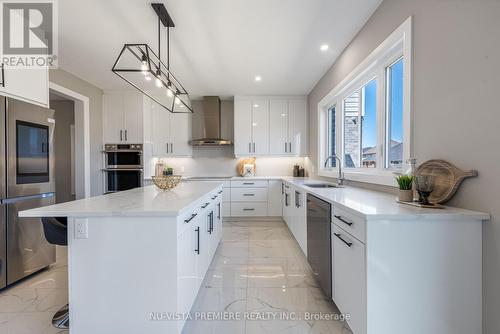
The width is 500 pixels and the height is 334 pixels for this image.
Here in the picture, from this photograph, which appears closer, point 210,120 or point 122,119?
point 122,119

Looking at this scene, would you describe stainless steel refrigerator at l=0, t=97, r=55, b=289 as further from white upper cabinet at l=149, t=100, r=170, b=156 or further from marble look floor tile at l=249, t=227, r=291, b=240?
marble look floor tile at l=249, t=227, r=291, b=240

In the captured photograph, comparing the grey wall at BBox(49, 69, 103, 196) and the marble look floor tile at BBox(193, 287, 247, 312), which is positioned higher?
the grey wall at BBox(49, 69, 103, 196)

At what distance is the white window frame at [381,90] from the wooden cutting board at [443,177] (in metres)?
0.28

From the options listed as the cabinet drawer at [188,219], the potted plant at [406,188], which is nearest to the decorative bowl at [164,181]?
the cabinet drawer at [188,219]

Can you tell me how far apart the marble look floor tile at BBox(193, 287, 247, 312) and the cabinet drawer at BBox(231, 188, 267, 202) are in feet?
8.08

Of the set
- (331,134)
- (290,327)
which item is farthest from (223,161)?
(290,327)

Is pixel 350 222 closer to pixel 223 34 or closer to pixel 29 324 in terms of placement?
pixel 223 34

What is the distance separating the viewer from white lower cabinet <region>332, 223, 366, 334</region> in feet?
4.18

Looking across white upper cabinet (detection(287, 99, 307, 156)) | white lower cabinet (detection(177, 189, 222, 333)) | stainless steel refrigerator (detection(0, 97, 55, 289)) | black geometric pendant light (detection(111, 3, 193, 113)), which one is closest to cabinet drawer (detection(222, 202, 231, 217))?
white upper cabinet (detection(287, 99, 307, 156))

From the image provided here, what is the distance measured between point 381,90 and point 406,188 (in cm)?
118

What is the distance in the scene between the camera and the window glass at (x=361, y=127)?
2.60 meters

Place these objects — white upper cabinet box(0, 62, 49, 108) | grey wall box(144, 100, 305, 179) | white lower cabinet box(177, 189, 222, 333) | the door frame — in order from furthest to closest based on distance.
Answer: grey wall box(144, 100, 305, 179) < the door frame < white upper cabinet box(0, 62, 49, 108) < white lower cabinet box(177, 189, 222, 333)

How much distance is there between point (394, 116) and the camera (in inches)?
86.5

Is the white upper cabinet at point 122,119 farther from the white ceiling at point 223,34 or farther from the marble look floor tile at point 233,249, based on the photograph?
the marble look floor tile at point 233,249
